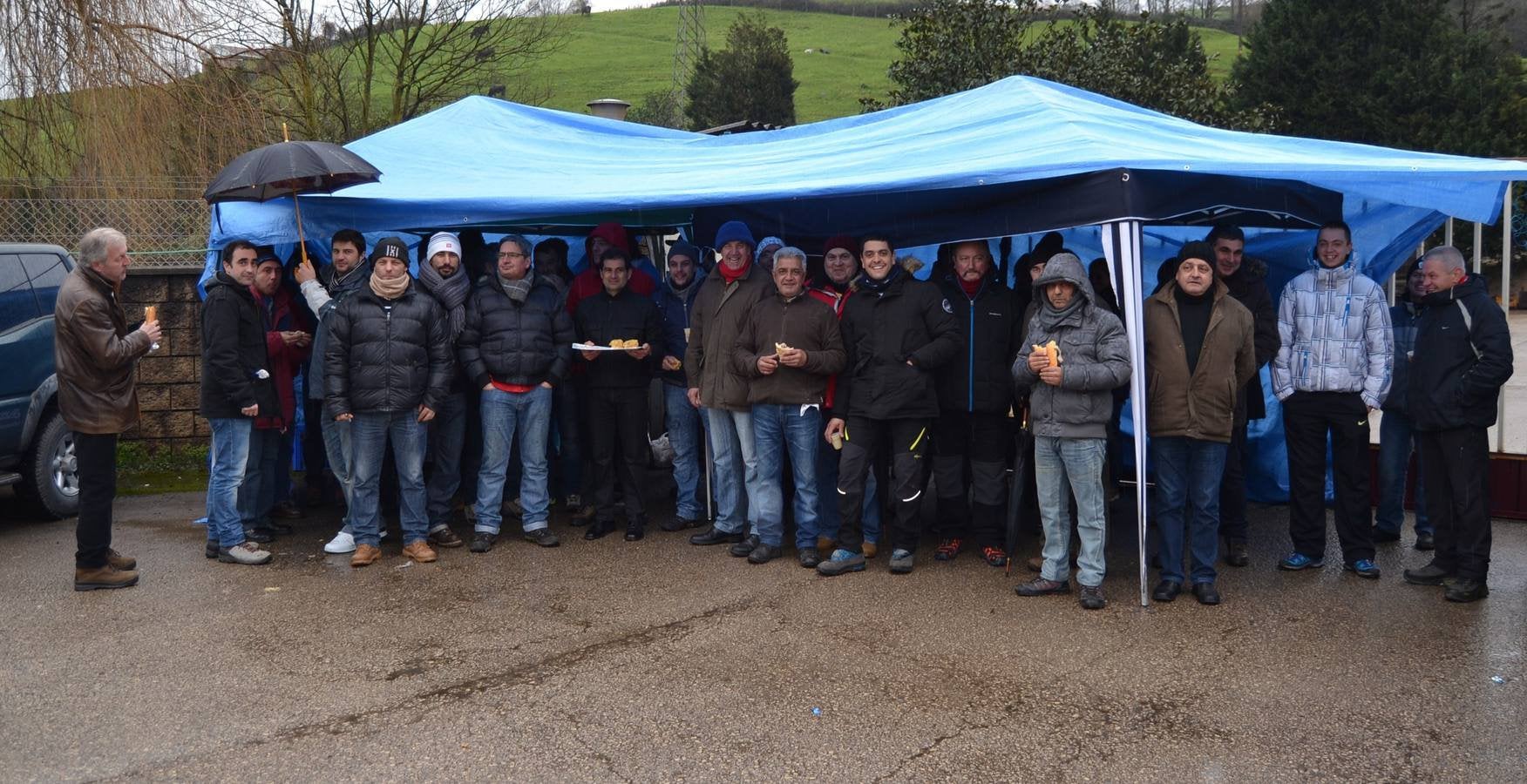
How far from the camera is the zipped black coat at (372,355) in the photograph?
6.41 meters

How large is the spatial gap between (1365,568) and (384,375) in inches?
211

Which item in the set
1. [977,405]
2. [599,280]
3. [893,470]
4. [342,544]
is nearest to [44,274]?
[342,544]

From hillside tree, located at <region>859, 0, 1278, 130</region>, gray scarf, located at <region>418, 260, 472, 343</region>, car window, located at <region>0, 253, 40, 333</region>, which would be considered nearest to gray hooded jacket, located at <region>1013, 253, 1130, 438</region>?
gray scarf, located at <region>418, 260, 472, 343</region>

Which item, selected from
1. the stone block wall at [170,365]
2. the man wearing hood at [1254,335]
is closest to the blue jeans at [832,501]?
the man wearing hood at [1254,335]

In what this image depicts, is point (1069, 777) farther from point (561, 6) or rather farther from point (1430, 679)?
point (561, 6)

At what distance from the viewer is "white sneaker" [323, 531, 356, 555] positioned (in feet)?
22.9

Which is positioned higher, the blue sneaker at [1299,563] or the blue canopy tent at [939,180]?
the blue canopy tent at [939,180]

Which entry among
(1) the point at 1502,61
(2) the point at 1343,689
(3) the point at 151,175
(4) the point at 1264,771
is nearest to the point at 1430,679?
(2) the point at 1343,689

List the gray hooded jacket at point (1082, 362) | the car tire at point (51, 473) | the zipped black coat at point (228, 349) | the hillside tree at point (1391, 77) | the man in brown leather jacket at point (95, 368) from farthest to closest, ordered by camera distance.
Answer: the hillside tree at point (1391, 77), the car tire at point (51, 473), the zipped black coat at point (228, 349), the man in brown leather jacket at point (95, 368), the gray hooded jacket at point (1082, 362)

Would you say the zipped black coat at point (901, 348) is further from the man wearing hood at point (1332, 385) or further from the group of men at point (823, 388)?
the man wearing hood at point (1332, 385)

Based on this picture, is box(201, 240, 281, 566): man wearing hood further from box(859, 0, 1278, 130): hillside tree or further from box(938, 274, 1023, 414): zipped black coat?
box(859, 0, 1278, 130): hillside tree

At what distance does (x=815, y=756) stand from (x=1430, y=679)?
2.59 metres

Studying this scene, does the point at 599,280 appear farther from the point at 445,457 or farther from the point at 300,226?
the point at 300,226

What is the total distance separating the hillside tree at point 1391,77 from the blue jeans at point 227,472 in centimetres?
2319
